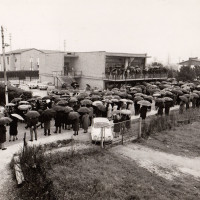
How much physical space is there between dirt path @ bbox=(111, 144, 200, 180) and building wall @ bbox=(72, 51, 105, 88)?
2446cm

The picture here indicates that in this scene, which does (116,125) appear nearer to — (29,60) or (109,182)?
(109,182)

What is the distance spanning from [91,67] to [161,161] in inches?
1133

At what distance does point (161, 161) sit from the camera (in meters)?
13.4

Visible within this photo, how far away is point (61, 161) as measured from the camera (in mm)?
12023

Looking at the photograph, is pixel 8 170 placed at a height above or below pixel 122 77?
below

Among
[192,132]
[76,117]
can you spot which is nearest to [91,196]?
[76,117]

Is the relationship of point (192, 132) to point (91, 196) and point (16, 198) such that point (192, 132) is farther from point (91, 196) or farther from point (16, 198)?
point (16, 198)

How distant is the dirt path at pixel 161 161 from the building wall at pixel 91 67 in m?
24.5

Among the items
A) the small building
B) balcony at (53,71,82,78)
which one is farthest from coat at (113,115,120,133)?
balcony at (53,71,82,78)

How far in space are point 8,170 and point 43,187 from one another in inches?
114

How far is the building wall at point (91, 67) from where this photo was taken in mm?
39000

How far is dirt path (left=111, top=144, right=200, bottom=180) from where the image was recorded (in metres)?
12.1

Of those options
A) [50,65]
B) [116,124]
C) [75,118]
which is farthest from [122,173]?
[50,65]

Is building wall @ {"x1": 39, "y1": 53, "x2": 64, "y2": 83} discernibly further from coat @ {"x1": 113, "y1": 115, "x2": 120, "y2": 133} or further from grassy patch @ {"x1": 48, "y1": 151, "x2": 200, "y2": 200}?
grassy patch @ {"x1": 48, "y1": 151, "x2": 200, "y2": 200}
